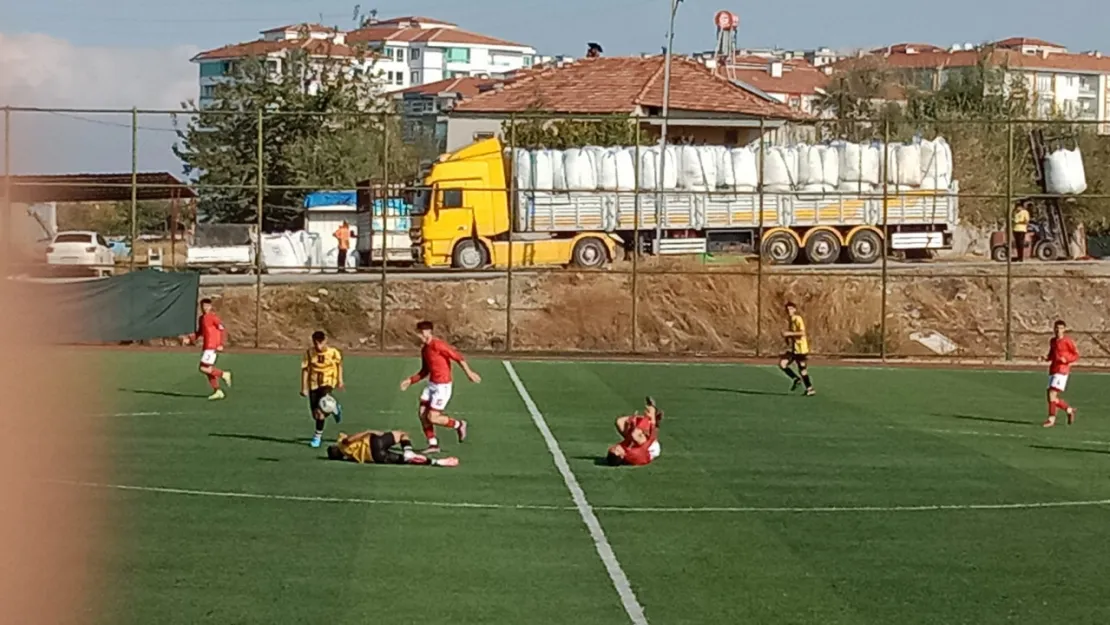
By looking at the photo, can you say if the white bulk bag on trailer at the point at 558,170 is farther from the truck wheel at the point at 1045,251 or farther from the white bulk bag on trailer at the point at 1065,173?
the truck wheel at the point at 1045,251

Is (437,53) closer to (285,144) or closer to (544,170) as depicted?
(285,144)

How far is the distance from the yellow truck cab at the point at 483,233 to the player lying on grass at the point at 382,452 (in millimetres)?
27036

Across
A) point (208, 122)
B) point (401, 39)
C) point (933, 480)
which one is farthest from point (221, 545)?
point (401, 39)

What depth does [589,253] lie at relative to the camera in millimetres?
45500

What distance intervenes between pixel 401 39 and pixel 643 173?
133783mm

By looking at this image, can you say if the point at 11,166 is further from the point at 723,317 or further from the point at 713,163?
the point at 713,163

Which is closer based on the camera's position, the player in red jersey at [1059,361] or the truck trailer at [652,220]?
the player in red jersey at [1059,361]

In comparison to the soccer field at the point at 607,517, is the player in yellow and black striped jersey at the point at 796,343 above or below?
above

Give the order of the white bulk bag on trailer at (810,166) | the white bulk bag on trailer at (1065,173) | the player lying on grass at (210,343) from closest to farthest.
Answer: the player lying on grass at (210,343), the white bulk bag on trailer at (810,166), the white bulk bag on trailer at (1065,173)

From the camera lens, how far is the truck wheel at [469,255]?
152 feet

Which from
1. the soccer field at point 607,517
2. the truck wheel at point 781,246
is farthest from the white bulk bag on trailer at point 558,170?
the soccer field at point 607,517

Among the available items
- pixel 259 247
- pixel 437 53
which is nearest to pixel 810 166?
pixel 259 247

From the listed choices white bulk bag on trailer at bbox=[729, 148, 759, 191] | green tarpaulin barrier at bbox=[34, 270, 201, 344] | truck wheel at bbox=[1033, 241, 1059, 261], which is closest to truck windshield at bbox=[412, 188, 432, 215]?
white bulk bag on trailer at bbox=[729, 148, 759, 191]

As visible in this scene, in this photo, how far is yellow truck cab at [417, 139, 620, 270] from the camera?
149 feet
